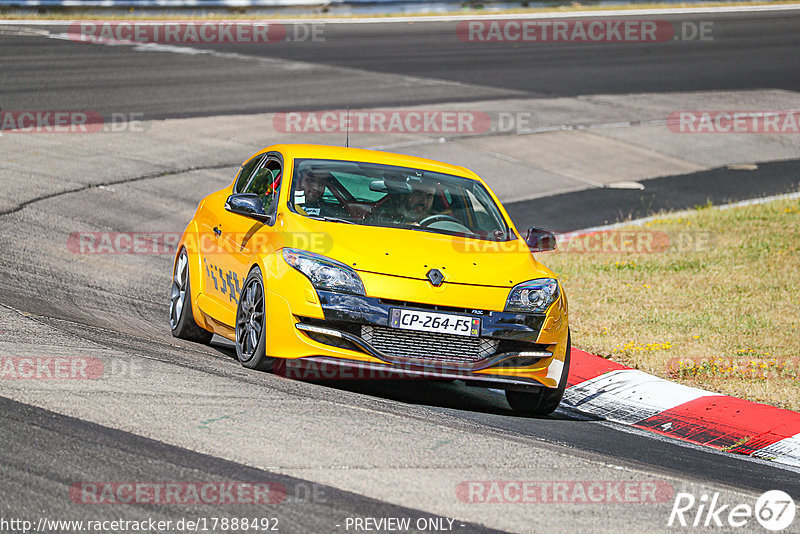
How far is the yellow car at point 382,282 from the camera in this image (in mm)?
6988

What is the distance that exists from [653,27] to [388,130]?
16.0 m

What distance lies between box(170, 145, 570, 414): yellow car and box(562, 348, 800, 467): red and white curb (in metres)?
0.80

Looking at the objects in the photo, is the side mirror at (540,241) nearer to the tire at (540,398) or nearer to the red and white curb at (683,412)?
the tire at (540,398)

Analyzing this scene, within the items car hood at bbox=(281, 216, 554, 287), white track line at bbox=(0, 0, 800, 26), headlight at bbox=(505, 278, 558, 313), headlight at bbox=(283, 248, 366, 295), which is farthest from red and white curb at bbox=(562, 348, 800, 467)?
white track line at bbox=(0, 0, 800, 26)

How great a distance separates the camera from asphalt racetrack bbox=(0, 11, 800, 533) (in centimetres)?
500

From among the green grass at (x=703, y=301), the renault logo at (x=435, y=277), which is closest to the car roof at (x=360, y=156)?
the renault logo at (x=435, y=277)

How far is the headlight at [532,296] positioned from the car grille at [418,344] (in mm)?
391

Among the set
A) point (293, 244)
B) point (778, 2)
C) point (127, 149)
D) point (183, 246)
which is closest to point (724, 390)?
point (293, 244)

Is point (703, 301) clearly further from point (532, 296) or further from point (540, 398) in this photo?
point (532, 296)

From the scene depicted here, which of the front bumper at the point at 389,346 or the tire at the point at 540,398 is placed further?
the tire at the point at 540,398

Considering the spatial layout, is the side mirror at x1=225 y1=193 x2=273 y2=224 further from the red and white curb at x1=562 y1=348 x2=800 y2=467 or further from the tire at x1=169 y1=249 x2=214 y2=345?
the red and white curb at x1=562 y1=348 x2=800 y2=467

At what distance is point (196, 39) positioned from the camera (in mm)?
27312

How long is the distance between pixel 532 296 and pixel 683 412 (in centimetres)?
164

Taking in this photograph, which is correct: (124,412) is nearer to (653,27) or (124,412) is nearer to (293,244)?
(293,244)
